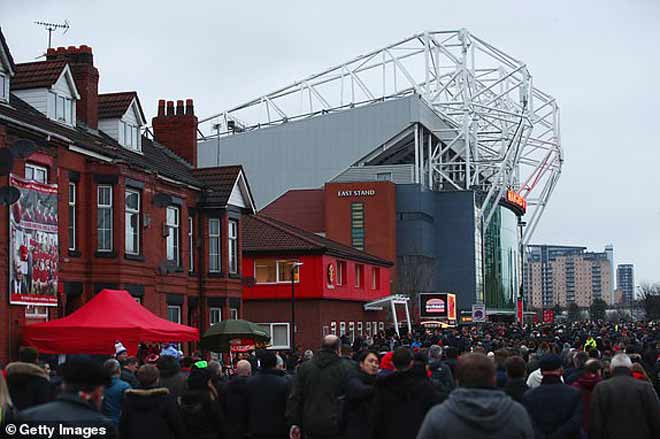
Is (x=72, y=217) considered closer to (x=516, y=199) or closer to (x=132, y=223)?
(x=132, y=223)

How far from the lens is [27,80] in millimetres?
29859

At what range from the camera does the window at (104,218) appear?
29.2 metres

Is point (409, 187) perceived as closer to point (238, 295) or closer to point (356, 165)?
point (356, 165)

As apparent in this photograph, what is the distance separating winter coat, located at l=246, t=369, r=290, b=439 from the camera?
1322cm

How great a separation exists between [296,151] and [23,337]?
246ft

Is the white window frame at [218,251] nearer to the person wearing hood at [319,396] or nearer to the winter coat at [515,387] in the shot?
the person wearing hood at [319,396]

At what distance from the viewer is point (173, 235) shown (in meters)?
33.9

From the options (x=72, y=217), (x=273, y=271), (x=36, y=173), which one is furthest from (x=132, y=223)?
(x=273, y=271)

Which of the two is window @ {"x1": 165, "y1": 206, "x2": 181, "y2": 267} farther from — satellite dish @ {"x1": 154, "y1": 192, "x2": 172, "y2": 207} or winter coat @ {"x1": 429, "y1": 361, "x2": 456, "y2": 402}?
winter coat @ {"x1": 429, "y1": 361, "x2": 456, "y2": 402}

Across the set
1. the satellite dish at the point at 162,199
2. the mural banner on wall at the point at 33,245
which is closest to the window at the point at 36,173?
the mural banner on wall at the point at 33,245

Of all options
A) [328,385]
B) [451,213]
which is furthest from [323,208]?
[328,385]

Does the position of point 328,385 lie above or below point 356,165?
below

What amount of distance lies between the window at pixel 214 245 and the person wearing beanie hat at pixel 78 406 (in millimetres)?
29548
